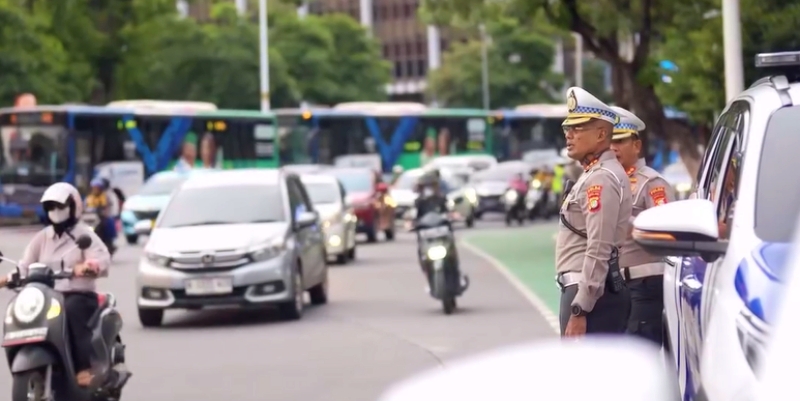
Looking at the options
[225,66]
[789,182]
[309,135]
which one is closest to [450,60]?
[225,66]

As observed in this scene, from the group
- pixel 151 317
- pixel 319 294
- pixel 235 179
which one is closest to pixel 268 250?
pixel 151 317

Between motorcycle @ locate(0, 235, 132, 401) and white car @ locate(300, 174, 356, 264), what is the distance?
53.4 ft

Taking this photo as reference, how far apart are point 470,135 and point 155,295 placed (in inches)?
1689

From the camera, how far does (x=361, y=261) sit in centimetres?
2822

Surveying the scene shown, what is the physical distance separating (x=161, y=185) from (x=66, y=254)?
991 inches

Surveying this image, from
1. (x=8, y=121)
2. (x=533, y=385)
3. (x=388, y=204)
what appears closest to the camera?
(x=533, y=385)

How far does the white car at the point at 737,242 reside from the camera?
15.1 ft

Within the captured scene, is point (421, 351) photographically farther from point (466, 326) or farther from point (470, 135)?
point (470, 135)

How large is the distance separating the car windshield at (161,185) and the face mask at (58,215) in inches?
961

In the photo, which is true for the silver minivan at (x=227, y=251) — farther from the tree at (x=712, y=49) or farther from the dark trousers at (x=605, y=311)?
the dark trousers at (x=605, y=311)

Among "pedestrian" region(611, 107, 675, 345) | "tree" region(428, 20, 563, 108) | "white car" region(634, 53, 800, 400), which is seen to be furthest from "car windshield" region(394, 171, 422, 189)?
"white car" region(634, 53, 800, 400)

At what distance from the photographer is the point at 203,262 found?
666 inches

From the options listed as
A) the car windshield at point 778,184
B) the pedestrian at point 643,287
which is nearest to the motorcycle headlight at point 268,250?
the pedestrian at point 643,287

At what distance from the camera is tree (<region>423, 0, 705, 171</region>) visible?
84.7ft
